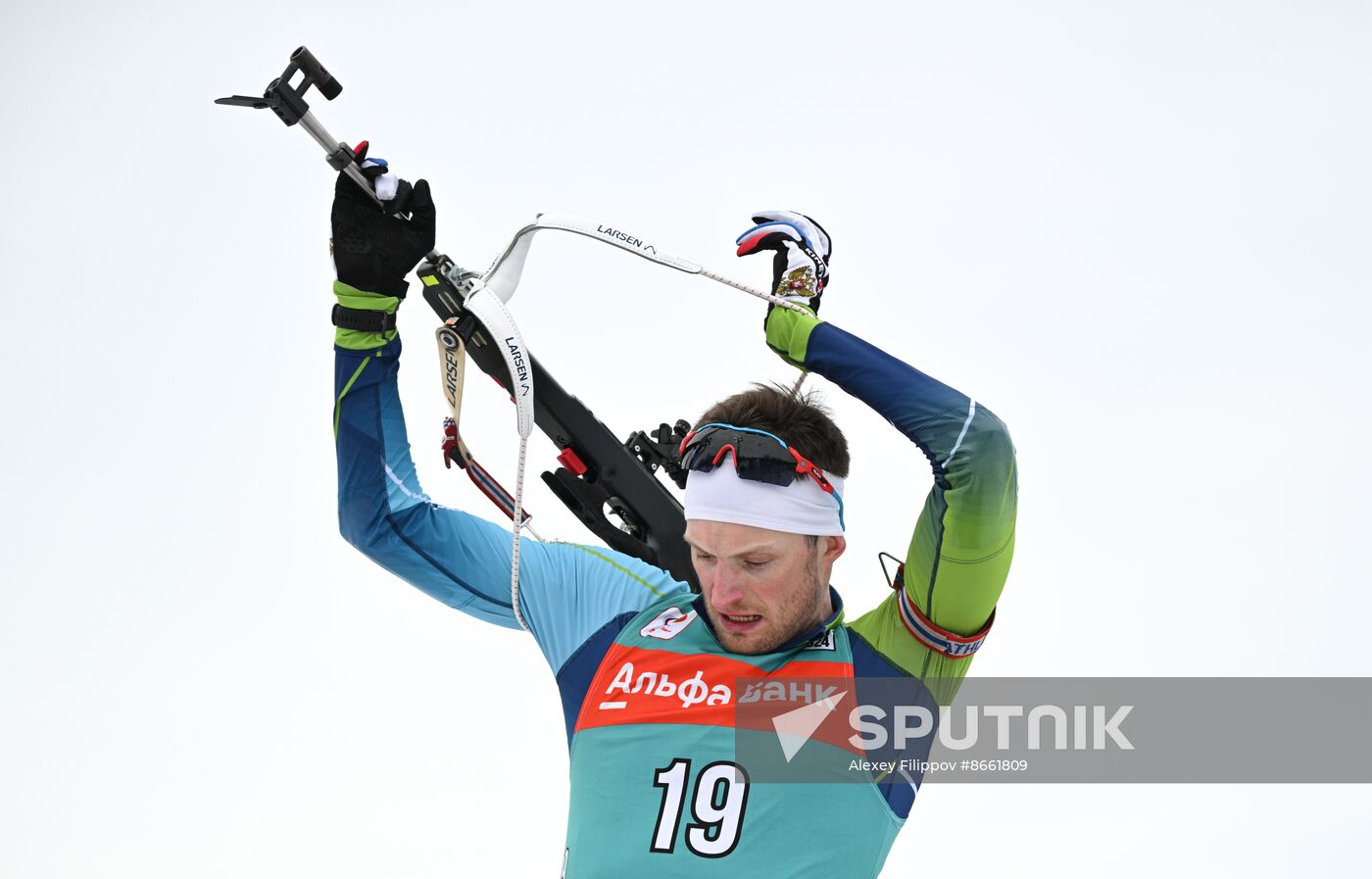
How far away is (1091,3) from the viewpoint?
5.38m

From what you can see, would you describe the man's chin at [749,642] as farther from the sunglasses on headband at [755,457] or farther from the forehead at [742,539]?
the sunglasses on headband at [755,457]

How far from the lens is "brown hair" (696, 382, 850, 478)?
8.18 feet

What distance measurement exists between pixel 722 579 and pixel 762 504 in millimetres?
153

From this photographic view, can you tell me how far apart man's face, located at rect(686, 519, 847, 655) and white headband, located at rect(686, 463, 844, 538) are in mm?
18

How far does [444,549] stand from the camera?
8.72 ft

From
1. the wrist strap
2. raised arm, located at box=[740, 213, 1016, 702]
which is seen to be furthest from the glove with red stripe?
the wrist strap

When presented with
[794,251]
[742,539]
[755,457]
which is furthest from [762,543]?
[794,251]

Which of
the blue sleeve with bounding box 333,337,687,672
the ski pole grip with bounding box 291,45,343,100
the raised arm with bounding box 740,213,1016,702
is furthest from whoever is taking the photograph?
Answer: the blue sleeve with bounding box 333,337,687,672

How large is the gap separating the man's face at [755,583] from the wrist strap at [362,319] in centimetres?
71

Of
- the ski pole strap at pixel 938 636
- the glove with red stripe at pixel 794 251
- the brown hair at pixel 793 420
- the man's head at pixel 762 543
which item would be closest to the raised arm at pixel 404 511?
the man's head at pixel 762 543

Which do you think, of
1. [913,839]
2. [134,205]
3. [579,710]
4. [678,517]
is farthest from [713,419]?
[134,205]

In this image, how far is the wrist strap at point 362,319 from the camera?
2531mm

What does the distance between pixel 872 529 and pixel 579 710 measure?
2025 mm

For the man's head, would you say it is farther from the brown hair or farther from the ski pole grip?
the ski pole grip
